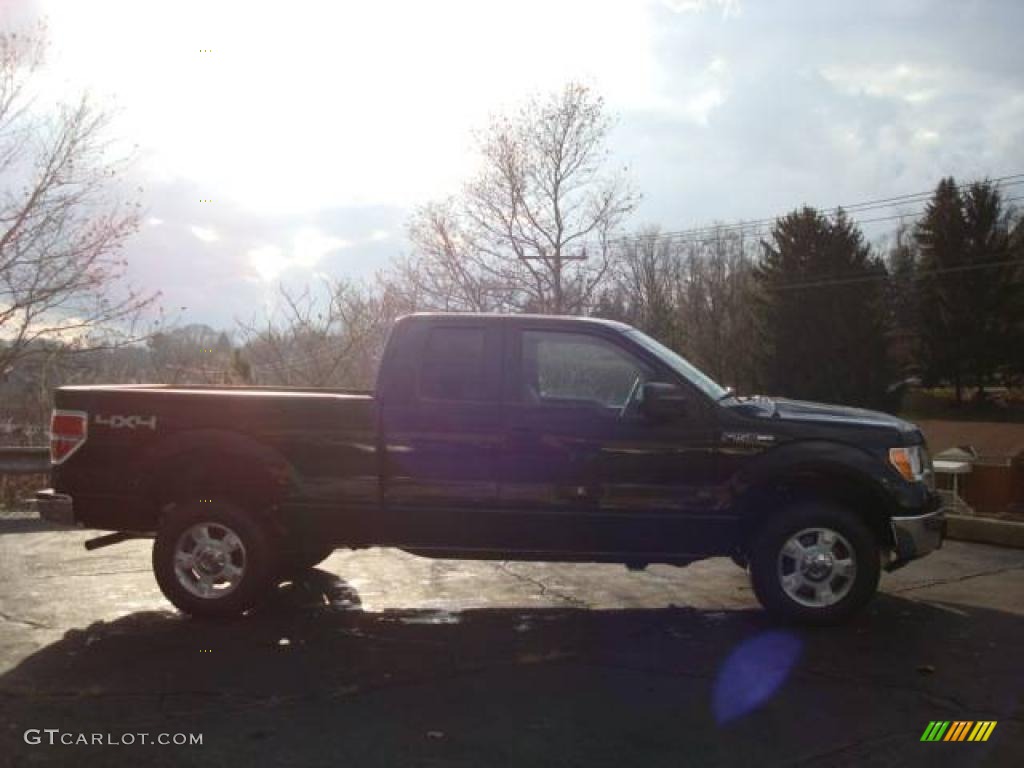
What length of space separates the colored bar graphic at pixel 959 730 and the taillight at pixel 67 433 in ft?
17.6

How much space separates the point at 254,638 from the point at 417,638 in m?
1.00

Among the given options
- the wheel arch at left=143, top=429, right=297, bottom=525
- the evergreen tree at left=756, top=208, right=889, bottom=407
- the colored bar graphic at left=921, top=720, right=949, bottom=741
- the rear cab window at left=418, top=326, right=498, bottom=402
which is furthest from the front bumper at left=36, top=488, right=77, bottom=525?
the evergreen tree at left=756, top=208, right=889, bottom=407

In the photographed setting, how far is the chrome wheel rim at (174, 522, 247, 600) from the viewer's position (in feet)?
20.5

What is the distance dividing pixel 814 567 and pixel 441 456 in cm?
251

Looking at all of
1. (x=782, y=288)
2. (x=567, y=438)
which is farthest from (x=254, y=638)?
(x=782, y=288)

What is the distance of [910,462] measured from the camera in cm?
619

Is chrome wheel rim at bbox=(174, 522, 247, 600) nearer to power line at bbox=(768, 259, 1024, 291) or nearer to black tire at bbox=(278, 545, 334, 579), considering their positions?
black tire at bbox=(278, 545, 334, 579)

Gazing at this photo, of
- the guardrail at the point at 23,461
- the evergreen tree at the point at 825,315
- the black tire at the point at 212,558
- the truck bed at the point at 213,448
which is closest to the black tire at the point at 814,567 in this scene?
the truck bed at the point at 213,448

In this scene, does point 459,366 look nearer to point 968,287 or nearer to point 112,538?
point 112,538

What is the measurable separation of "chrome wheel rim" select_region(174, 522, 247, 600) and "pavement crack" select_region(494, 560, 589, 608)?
2111 mm

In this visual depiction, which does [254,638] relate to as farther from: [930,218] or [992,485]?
[930,218]

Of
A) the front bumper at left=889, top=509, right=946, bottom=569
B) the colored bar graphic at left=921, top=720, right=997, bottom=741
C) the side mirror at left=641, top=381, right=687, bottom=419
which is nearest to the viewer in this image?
the colored bar graphic at left=921, top=720, right=997, bottom=741

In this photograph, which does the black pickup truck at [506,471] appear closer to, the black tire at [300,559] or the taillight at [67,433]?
the taillight at [67,433]

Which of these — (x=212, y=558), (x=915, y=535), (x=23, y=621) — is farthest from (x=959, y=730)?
(x=23, y=621)
